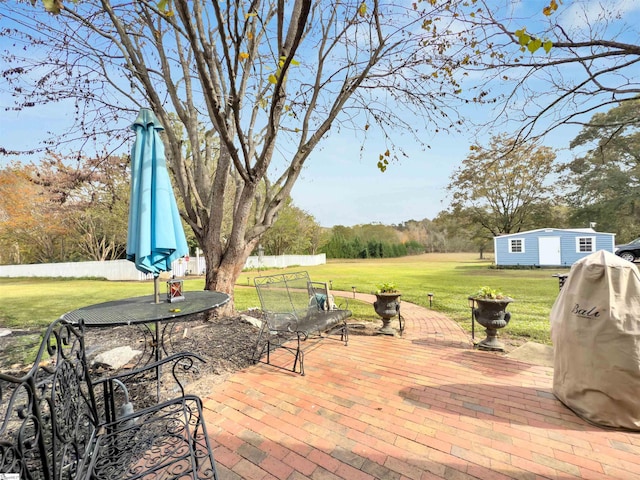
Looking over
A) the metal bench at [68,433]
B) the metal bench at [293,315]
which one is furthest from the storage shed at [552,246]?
the metal bench at [68,433]

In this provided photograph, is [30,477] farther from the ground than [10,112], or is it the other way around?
[10,112]

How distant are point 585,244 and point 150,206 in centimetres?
2532

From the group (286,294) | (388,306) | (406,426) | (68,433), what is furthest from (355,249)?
(68,433)

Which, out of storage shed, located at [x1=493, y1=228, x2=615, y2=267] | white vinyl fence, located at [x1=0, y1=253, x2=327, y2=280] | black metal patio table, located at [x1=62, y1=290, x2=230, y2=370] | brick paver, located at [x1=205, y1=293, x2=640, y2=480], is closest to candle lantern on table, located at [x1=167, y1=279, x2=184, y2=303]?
black metal patio table, located at [x1=62, y1=290, x2=230, y2=370]

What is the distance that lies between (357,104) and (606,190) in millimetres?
27291

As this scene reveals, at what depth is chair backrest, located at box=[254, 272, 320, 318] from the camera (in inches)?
170

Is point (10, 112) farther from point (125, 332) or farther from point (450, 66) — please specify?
point (450, 66)

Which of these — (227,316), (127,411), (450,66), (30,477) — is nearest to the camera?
(30,477)

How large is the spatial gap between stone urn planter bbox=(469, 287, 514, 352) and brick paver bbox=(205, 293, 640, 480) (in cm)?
48

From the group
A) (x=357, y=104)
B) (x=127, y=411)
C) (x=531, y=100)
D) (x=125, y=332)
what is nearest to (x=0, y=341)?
(x=125, y=332)

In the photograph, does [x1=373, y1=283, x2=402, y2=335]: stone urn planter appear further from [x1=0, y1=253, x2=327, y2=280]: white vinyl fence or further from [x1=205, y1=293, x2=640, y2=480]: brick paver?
[x1=0, y1=253, x2=327, y2=280]: white vinyl fence

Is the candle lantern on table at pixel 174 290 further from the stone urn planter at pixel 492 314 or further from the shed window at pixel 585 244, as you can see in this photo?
the shed window at pixel 585 244

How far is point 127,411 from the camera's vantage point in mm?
2152

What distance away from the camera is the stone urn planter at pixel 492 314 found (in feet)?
13.2
